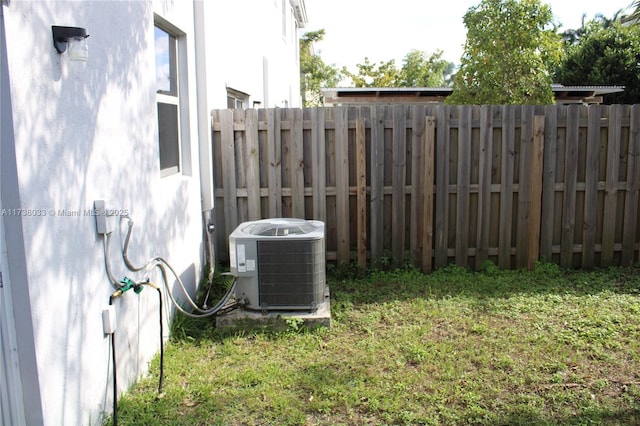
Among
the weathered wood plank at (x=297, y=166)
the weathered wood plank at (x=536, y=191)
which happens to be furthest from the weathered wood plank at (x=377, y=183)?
the weathered wood plank at (x=536, y=191)

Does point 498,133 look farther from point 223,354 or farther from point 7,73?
point 7,73

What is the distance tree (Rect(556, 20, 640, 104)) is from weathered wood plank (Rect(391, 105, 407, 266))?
15.8 m

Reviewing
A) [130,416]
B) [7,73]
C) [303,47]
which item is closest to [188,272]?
[130,416]

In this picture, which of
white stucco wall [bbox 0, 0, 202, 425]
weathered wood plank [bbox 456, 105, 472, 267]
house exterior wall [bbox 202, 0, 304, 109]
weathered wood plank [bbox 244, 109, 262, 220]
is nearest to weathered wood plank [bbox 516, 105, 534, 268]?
weathered wood plank [bbox 456, 105, 472, 267]

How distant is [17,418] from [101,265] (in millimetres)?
896

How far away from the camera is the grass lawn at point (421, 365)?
3227 mm

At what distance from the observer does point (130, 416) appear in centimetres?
314

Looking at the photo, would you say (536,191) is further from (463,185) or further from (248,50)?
(248,50)

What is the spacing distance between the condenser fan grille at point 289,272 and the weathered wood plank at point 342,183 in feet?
4.68

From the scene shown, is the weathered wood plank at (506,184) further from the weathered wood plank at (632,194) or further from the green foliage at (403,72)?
the green foliage at (403,72)

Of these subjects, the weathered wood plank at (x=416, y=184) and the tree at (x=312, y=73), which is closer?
the weathered wood plank at (x=416, y=184)

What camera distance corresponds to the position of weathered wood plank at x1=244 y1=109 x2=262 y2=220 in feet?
19.2

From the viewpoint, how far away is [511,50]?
908cm

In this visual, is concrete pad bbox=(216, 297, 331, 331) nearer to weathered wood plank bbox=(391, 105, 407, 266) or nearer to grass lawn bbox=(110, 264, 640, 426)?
grass lawn bbox=(110, 264, 640, 426)
